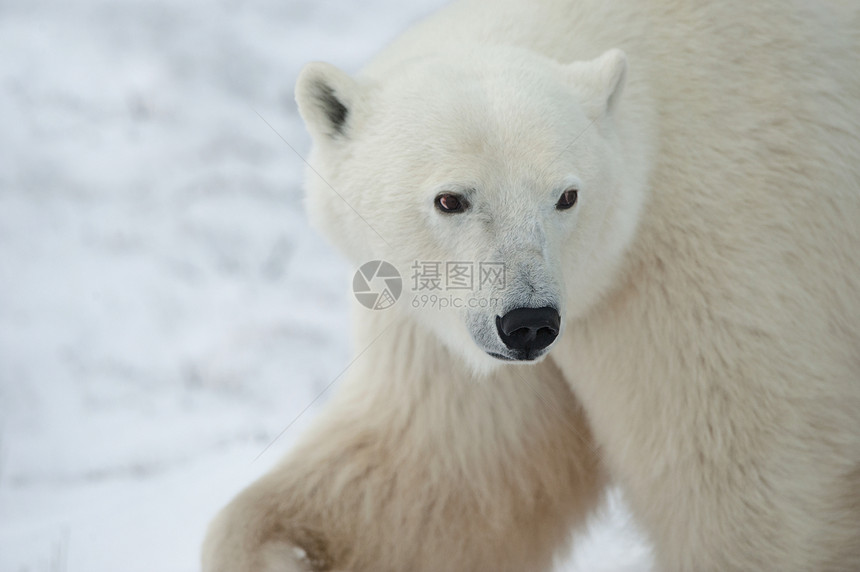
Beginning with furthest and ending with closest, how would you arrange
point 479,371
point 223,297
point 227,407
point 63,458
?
point 223,297, point 227,407, point 63,458, point 479,371

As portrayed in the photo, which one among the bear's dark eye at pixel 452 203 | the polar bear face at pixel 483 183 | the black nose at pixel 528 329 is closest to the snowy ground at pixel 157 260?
the polar bear face at pixel 483 183

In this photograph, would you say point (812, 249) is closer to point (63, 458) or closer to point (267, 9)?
point (63, 458)

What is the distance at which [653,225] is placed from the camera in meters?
2.46

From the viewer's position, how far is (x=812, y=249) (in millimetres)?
2432

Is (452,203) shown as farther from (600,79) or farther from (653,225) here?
(653,225)

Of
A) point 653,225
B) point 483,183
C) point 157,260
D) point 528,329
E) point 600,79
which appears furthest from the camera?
point 157,260

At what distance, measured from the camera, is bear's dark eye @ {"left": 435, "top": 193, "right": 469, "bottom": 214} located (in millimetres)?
2180

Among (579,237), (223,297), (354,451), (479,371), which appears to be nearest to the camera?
(579,237)

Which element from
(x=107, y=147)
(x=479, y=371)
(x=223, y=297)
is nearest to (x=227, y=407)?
(x=223, y=297)

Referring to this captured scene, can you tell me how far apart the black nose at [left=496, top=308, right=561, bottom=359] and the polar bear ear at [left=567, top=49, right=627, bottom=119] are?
0.59 m

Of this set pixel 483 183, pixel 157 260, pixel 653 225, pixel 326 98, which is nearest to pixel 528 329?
pixel 483 183

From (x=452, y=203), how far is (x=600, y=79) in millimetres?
490

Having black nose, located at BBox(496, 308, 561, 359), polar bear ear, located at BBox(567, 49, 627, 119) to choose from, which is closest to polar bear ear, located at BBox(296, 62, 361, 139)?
polar bear ear, located at BBox(567, 49, 627, 119)

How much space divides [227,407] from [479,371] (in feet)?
9.09
